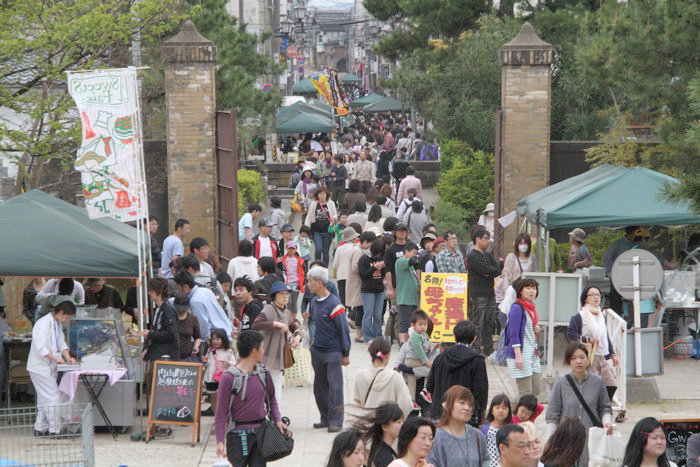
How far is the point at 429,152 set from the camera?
3650 centimetres

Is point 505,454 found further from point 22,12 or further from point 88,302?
point 22,12

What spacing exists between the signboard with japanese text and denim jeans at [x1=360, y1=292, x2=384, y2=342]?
1.01m

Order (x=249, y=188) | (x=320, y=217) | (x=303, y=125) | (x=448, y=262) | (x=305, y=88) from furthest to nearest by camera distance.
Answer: (x=305, y=88), (x=303, y=125), (x=249, y=188), (x=320, y=217), (x=448, y=262)

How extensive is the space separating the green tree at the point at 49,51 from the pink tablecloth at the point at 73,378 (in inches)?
195

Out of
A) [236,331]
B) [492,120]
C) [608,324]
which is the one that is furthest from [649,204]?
[492,120]

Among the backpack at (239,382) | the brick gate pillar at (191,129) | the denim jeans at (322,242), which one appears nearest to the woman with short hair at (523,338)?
the backpack at (239,382)

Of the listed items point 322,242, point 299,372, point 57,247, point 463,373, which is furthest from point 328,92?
point 463,373

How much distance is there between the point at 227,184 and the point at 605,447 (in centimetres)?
1171

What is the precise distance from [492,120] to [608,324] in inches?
502

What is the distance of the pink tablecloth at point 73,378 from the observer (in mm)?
11758

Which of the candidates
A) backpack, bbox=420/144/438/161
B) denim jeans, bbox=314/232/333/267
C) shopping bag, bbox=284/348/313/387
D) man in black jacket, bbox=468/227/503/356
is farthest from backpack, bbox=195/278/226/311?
backpack, bbox=420/144/438/161

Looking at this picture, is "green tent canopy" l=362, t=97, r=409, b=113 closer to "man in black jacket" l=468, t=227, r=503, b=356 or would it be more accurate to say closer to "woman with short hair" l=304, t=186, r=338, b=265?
"woman with short hair" l=304, t=186, r=338, b=265

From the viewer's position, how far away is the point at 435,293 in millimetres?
15148

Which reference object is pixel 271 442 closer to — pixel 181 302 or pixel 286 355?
pixel 286 355
